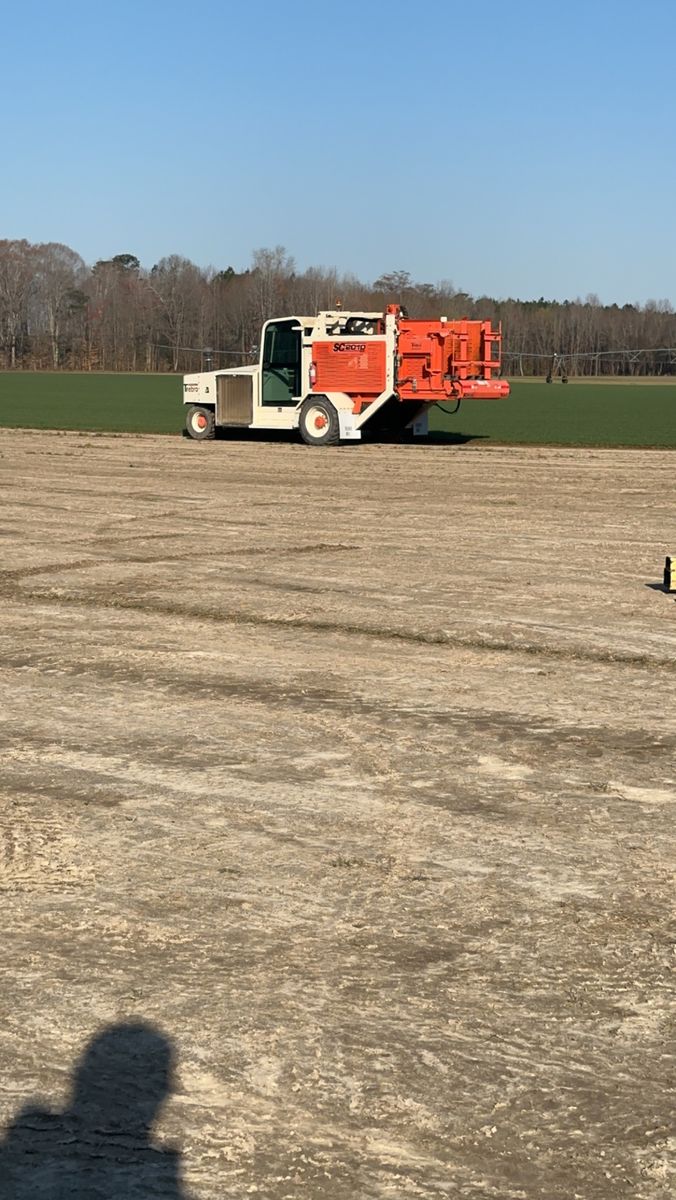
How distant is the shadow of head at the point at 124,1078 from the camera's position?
356 cm

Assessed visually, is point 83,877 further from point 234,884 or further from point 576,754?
point 576,754

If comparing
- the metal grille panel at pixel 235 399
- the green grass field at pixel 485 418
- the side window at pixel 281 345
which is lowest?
the green grass field at pixel 485 418

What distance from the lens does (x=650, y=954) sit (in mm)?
4469

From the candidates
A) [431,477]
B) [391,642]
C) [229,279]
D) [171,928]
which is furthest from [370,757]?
[229,279]

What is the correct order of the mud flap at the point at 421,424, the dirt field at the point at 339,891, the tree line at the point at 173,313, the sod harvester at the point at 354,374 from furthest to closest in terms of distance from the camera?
the tree line at the point at 173,313
the mud flap at the point at 421,424
the sod harvester at the point at 354,374
the dirt field at the point at 339,891

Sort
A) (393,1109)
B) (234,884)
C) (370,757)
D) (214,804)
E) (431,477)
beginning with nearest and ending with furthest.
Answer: (393,1109) < (234,884) < (214,804) < (370,757) < (431,477)

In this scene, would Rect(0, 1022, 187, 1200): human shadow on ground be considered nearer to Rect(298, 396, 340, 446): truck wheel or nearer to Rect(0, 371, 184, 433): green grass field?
Rect(298, 396, 340, 446): truck wheel

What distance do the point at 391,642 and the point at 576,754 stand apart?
2.87 meters

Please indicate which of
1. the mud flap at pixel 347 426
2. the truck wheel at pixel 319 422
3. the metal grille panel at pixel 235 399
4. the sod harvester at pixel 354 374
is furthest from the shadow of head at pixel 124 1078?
the metal grille panel at pixel 235 399

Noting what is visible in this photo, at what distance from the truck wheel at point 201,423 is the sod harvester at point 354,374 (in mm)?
716

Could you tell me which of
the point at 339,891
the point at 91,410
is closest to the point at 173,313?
the point at 91,410

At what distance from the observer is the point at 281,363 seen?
92.1 ft

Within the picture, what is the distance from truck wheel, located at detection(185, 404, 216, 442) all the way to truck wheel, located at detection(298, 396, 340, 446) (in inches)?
96.6

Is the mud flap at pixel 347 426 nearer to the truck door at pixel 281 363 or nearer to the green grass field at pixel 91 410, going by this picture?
the truck door at pixel 281 363
